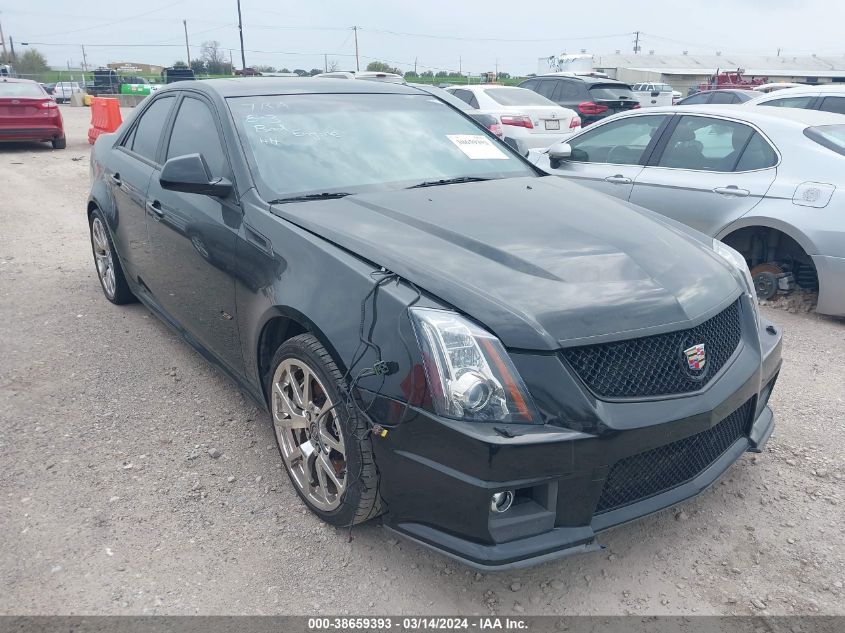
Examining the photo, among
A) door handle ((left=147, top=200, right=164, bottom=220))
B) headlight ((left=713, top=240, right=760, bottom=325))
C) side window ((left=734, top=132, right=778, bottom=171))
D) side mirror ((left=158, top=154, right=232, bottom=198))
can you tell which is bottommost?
headlight ((left=713, top=240, right=760, bottom=325))

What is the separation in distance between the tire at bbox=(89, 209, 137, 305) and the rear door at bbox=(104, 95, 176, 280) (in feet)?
0.80

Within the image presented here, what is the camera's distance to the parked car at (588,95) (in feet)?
46.9

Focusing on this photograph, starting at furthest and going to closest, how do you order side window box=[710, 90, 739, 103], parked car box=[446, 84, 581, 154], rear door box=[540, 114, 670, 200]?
side window box=[710, 90, 739, 103] < parked car box=[446, 84, 581, 154] < rear door box=[540, 114, 670, 200]

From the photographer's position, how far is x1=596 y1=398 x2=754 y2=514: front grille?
2299mm

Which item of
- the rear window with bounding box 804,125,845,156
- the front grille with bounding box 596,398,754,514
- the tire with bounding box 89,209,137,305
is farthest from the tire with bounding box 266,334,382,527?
the rear window with bounding box 804,125,845,156

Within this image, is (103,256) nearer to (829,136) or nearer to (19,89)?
(829,136)

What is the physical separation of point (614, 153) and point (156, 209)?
3.94m

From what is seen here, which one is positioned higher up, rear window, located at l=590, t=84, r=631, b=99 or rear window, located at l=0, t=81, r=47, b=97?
rear window, located at l=0, t=81, r=47, b=97

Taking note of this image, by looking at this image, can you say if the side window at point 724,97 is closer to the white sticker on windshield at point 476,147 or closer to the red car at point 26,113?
the white sticker on windshield at point 476,147

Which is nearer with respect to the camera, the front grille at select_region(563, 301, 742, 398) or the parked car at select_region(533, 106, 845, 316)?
the front grille at select_region(563, 301, 742, 398)

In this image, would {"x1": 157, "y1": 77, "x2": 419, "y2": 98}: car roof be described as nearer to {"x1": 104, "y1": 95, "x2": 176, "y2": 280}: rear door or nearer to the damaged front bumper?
{"x1": 104, "y1": 95, "x2": 176, "y2": 280}: rear door

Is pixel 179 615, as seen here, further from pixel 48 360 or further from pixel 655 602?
pixel 48 360

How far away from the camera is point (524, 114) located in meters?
11.2

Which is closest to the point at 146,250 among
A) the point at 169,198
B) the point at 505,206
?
the point at 169,198
